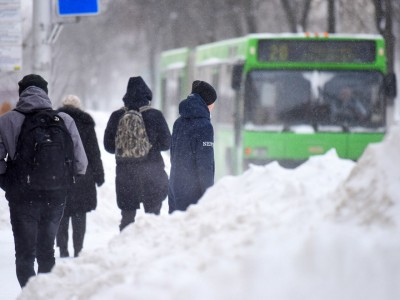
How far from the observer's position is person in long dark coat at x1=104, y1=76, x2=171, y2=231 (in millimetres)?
9156

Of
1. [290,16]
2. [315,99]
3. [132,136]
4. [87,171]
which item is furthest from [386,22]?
[132,136]

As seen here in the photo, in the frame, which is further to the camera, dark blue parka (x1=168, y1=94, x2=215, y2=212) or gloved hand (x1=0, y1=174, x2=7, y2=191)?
dark blue parka (x1=168, y1=94, x2=215, y2=212)

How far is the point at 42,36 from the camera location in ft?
45.2

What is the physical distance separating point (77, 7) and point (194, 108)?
631cm

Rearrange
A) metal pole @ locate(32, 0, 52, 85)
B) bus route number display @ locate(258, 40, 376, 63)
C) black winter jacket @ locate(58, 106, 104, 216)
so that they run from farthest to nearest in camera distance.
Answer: bus route number display @ locate(258, 40, 376, 63) → metal pole @ locate(32, 0, 52, 85) → black winter jacket @ locate(58, 106, 104, 216)

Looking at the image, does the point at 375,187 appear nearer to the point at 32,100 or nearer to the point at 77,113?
the point at 32,100

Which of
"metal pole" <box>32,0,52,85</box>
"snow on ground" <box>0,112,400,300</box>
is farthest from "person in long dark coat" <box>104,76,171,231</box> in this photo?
"metal pole" <box>32,0,52,85</box>

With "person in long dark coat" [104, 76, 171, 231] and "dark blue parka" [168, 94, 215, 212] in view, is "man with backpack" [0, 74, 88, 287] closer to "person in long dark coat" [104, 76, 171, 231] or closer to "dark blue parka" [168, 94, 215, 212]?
"dark blue parka" [168, 94, 215, 212]

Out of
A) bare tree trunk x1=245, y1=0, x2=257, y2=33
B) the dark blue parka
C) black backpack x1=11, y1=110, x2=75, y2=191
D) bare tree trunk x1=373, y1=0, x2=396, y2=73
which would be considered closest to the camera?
black backpack x1=11, y1=110, x2=75, y2=191

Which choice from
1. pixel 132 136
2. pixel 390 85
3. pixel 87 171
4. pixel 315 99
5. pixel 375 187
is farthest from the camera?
pixel 315 99

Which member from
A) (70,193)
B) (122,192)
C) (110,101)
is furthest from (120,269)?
(110,101)

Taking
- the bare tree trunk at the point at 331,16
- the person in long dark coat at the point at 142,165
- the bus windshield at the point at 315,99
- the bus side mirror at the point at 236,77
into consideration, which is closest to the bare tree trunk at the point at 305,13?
the bare tree trunk at the point at 331,16

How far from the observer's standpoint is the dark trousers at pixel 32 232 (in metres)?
7.22

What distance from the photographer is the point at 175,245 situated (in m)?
5.82
